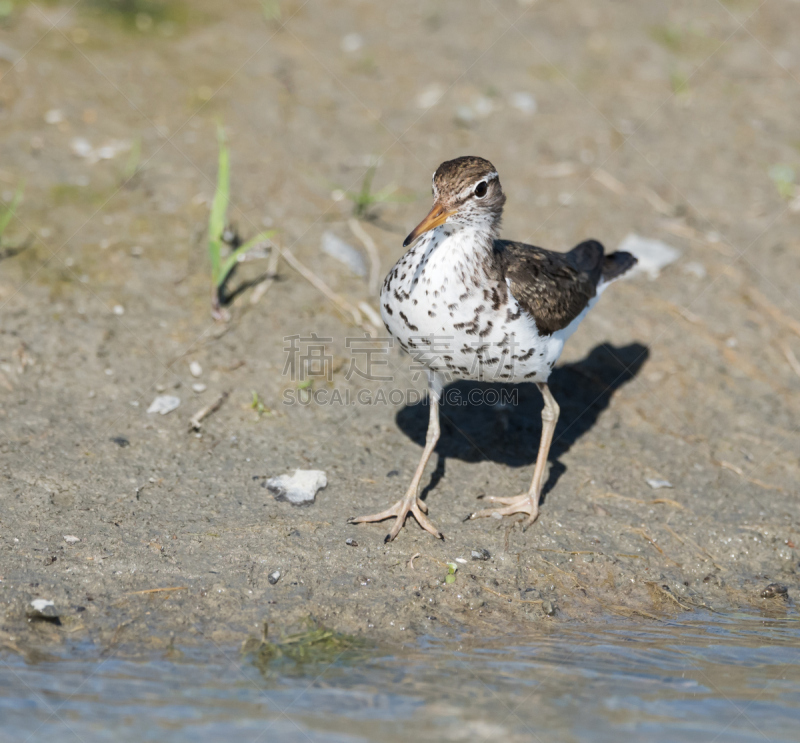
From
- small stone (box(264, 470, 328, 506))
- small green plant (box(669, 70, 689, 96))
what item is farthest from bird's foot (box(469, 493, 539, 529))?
small green plant (box(669, 70, 689, 96))

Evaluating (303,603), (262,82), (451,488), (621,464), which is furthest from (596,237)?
(303,603)

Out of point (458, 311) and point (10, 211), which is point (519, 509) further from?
point (10, 211)

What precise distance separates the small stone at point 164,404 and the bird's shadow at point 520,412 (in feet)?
6.55

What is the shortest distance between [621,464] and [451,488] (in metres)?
1.57

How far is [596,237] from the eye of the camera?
949 centimetres

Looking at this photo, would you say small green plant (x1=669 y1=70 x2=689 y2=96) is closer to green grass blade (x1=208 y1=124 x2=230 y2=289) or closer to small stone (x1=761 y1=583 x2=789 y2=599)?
green grass blade (x1=208 y1=124 x2=230 y2=289)

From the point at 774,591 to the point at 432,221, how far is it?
12.0ft

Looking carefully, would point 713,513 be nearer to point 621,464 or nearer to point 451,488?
point 621,464

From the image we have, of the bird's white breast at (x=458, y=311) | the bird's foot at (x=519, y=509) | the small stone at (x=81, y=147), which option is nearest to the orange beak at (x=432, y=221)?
the bird's white breast at (x=458, y=311)

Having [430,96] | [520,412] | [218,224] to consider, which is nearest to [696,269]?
[520,412]

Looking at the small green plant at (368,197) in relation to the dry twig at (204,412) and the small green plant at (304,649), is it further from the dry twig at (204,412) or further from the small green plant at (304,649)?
the small green plant at (304,649)

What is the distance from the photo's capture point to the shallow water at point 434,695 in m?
4.13

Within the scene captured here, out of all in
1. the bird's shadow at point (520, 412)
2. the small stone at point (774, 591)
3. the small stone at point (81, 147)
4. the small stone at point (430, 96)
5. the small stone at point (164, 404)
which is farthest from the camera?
the small stone at point (430, 96)

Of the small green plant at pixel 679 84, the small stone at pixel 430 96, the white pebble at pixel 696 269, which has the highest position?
the small green plant at pixel 679 84
